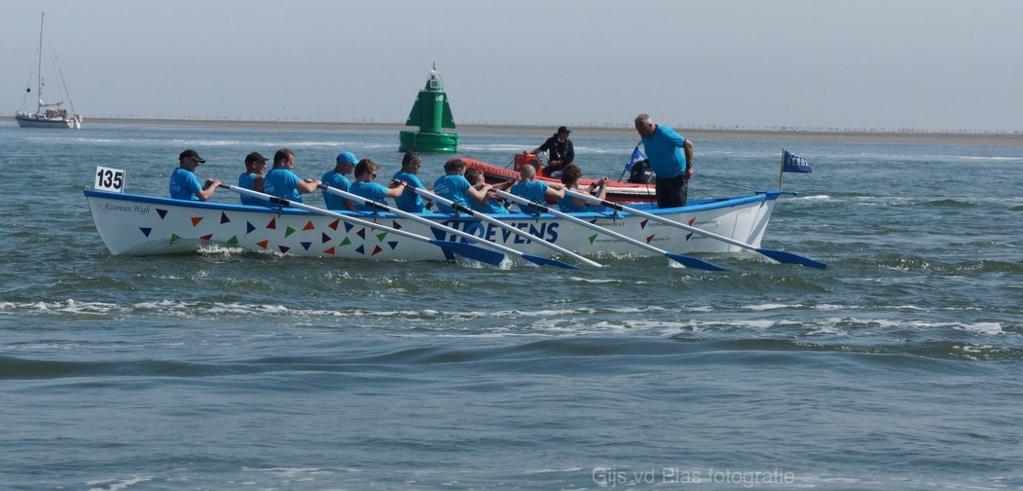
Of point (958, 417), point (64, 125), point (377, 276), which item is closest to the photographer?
point (958, 417)

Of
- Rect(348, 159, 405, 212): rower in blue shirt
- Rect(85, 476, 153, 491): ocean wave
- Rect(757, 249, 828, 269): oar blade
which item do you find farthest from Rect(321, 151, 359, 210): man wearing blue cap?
Rect(85, 476, 153, 491): ocean wave

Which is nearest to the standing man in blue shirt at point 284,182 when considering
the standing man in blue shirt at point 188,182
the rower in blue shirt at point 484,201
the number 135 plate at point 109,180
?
the standing man in blue shirt at point 188,182

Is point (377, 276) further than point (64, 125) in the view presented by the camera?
No

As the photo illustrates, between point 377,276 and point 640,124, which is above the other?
point 640,124

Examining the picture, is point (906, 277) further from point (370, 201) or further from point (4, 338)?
point (4, 338)

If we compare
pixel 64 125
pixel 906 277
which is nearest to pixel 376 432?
pixel 906 277

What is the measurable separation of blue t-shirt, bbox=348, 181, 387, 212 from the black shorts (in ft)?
11.9

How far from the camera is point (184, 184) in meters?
15.2

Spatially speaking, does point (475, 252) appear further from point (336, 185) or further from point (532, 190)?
point (336, 185)

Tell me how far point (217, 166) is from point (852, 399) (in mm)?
37605

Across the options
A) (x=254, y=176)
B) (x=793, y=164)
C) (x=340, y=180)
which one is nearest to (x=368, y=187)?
(x=340, y=180)

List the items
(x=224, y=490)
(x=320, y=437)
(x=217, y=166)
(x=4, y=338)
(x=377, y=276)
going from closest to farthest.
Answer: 1. (x=224, y=490)
2. (x=320, y=437)
3. (x=4, y=338)
4. (x=377, y=276)
5. (x=217, y=166)

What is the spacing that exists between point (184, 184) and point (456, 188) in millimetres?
2979

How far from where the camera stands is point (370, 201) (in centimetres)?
1528
